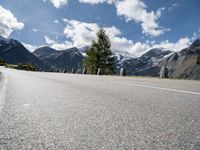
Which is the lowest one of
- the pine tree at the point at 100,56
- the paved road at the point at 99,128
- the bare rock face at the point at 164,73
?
the paved road at the point at 99,128

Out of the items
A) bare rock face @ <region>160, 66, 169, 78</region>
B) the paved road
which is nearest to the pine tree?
bare rock face @ <region>160, 66, 169, 78</region>

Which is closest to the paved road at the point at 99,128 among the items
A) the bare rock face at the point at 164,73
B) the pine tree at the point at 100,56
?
the bare rock face at the point at 164,73

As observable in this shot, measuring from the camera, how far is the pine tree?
52.0 m

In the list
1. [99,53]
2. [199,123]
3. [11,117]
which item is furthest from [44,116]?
[99,53]

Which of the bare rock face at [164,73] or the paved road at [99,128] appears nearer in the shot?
the paved road at [99,128]

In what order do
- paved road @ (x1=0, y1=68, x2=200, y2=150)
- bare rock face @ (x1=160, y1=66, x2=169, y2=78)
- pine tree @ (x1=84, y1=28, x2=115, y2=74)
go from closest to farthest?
paved road @ (x1=0, y1=68, x2=200, y2=150)
bare rock face @ (x1=160, y1=66, x2=169, y2=78)
pine tree @ (x1=84, y1=28, x2=115, y2=74)

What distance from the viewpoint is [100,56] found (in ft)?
171

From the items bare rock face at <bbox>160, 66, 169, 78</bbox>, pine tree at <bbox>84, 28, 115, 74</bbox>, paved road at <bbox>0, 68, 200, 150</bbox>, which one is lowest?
paved road at <bbox>0, 68, 200, 150</bbox>

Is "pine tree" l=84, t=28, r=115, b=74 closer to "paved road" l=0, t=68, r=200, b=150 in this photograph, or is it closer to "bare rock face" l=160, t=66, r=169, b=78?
"bare rock face" l=160, t=66, r=169, b=78

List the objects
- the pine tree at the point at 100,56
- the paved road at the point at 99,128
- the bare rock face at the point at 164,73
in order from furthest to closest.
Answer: the pine tree at the point at 100,56 < the bare rock face at the point at 164,73 < the paved road at the point at 99,128

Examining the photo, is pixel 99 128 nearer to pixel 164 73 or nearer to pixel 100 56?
pixel 164 73

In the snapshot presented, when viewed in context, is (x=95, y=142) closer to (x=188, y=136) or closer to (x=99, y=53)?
(x=188, y=136)

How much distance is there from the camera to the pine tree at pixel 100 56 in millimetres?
52031

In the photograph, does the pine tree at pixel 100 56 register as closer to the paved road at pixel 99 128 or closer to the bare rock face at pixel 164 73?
the bare rock face at pixel 164 73
